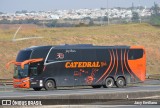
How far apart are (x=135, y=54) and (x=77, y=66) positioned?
16.9 feet

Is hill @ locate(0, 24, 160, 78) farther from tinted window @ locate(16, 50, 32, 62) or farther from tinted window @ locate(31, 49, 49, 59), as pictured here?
tinted window @ locate(31, 49, 49, 59)

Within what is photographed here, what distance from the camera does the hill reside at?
75.5m

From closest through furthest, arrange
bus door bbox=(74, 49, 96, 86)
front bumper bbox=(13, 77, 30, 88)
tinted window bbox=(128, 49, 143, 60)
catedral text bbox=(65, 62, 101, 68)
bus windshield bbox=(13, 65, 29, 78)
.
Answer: front bumper bbox=(13, 77, 30, 88) → bus windshield bbox=(13, 65, 29, 78) → catedral text bbox=(65, 62, 101, 68) → bus door bbox=(74, 49, 96, 86) → tinted window bbox=(128, 49, 143, 60)

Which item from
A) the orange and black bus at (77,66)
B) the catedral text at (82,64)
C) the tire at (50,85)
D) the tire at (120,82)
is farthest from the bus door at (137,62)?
the tire at (50,85)

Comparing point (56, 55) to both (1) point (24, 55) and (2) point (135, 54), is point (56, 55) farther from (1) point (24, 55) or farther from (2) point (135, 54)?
(2) point (135, 54)

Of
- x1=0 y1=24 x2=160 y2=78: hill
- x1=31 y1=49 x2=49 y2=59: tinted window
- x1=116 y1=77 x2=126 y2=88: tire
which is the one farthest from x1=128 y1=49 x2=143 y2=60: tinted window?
x1=0 y1=24 x2=160 y2=78: hill

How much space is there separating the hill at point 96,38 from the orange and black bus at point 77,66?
26334 mm

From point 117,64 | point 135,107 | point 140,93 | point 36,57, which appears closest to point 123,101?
point 135,107

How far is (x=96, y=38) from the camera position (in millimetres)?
83938

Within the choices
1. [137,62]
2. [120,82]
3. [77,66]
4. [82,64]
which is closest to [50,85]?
[77,66]

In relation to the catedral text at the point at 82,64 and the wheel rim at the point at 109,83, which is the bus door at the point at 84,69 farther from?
the wheel rim at the point at 109,83

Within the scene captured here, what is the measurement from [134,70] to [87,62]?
161 inches

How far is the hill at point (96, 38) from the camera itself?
75500 mm

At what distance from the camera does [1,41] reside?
78.6m
